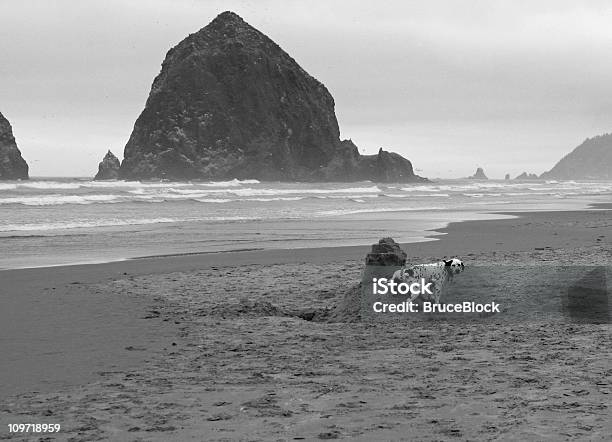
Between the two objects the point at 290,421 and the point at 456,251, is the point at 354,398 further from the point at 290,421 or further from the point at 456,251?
the point at 456,251

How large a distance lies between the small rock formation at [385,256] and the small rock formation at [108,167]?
127 meters

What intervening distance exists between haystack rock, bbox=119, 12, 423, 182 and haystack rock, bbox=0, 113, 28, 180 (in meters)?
17.0

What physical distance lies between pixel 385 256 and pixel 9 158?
400 ft

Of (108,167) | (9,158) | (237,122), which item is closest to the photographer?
(9,158)

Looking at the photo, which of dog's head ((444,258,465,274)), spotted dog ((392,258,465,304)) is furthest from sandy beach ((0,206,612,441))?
dog's head ((444,258,465,274))

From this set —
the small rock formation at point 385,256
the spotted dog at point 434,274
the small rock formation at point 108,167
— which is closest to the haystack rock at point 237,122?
the small rock formation at point 108,167

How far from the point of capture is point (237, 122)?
419ft

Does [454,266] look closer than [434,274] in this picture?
No

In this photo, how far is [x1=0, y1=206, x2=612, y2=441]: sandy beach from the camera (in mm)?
4684

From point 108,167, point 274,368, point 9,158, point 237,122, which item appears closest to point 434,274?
point 274,368

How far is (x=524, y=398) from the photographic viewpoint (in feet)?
17.0

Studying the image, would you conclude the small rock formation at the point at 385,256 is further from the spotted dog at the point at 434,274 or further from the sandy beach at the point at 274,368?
the sandy beach at the point at 274,368

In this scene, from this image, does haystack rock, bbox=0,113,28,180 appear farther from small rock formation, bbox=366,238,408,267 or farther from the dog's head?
the dog's head

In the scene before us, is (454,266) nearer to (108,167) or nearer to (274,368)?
(274,368)
